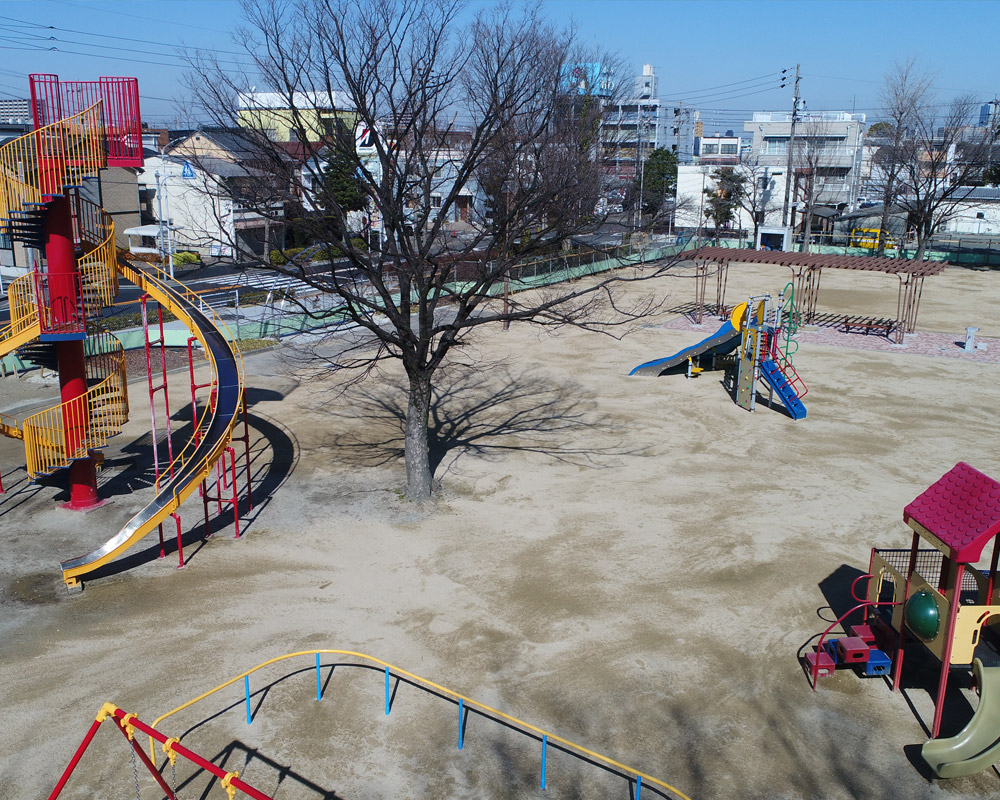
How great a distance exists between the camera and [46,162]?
508 inches

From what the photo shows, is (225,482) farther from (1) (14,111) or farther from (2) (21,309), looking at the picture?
(1) (14,111)

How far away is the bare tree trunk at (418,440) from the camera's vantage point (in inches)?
573

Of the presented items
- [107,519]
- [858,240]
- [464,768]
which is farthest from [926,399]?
[858,240]

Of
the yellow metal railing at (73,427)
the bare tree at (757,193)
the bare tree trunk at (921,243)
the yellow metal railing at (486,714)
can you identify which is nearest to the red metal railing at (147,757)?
the yellow metal railing at (486,714)

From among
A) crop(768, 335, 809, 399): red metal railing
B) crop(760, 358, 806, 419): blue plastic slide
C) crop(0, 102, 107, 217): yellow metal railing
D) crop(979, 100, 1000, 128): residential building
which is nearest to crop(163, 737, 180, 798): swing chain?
crop(0, 102, 107, 217): yellow metal railing

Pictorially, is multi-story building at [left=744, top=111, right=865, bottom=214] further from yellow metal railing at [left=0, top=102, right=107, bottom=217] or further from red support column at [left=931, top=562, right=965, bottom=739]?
red support column at [left=931, top=562, right=965, bottom=739]

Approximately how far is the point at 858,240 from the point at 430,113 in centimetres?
4722

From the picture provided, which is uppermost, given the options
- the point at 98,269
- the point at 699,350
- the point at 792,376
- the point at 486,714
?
the point at 98,269

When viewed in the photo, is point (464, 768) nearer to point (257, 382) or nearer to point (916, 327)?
point (257, 382)

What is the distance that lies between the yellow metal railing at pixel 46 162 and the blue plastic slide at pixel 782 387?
15030mm

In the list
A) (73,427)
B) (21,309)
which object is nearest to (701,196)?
(21,309)

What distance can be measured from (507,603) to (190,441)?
523 cm

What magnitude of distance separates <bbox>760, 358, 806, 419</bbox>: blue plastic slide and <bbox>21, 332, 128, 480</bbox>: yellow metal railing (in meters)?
14.3

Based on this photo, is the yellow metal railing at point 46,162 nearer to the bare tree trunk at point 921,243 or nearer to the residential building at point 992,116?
the bare tree trunk at point 921,243
